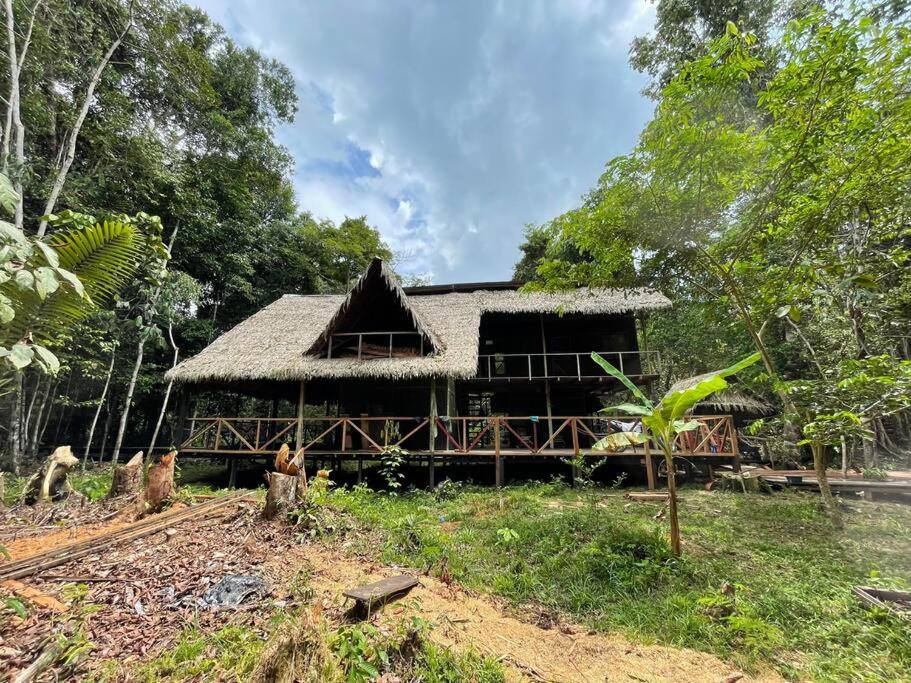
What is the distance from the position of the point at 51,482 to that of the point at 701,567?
341 inches

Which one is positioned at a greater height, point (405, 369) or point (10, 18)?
point (10, 18)

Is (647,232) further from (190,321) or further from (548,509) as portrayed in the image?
(190,321)

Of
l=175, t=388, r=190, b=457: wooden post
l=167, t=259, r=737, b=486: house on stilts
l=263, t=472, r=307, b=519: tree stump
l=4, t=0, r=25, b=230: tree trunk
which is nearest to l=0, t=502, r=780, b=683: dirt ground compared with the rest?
l=263, t=472, r=307, b=519: tree stump

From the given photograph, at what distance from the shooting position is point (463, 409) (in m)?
14.0

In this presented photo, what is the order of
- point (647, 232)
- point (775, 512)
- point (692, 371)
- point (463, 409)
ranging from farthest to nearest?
point (692, 371)
point (463, 409)
point (775, 512)
point (647, 232)

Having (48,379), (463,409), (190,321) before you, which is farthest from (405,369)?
(190,321)

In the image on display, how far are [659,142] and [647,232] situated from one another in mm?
1266

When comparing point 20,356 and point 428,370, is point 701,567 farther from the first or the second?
point 428,370

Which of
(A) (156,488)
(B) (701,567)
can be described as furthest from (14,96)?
(B) (701,567)

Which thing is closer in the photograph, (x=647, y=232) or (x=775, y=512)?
(x=647, y=232)

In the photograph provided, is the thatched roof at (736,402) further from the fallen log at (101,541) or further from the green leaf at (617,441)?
the fallen log at (101,541)

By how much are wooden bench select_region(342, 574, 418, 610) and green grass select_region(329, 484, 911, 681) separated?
29.5 inches

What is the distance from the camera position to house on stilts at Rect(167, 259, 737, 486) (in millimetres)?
9125

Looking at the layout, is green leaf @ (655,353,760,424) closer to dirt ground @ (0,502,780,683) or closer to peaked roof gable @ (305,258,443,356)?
dirt ground @ (0,502,780,683)
